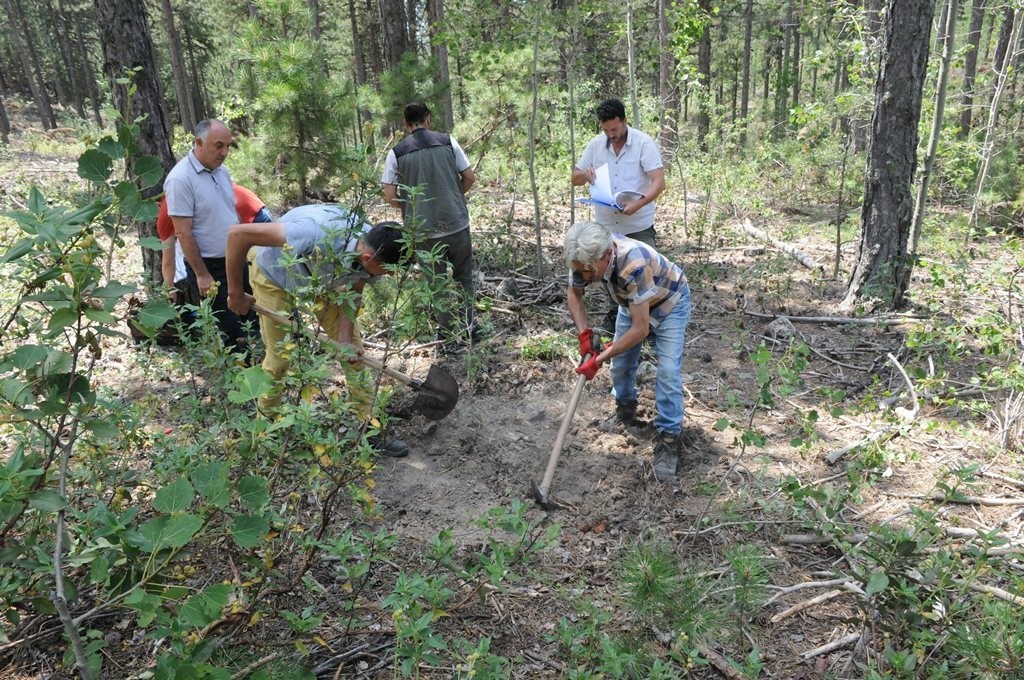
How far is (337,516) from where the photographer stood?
3.08 metres

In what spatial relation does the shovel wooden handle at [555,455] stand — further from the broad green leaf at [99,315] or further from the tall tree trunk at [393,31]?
the tall tree trunk at [393,31]

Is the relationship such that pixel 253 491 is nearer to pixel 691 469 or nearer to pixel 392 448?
pixel 392 448

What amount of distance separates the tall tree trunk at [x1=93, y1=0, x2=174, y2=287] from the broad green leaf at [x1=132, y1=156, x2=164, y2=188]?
3.58m

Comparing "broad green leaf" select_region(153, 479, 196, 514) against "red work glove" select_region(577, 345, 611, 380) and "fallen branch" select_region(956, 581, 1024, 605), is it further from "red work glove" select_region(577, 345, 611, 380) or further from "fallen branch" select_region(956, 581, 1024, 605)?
"fallen branch" select_region(956, 581, 1024, 605)

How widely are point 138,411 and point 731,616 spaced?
2664 millimetres

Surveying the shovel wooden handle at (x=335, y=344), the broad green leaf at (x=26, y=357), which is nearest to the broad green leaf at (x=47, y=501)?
the broad green leaf at (x=26, y=357)

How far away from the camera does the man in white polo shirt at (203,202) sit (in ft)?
12.8

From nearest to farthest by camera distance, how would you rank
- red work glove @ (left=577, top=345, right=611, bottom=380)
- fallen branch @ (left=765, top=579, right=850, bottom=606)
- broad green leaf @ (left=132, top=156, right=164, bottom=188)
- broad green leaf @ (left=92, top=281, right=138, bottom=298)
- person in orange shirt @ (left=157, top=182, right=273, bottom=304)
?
1. broad green leaf @ (left=92, top=281, right=138, bottom=298)
2. broad green leaf @ (left=132, top=156, right=164, bottom=188)
3. fallen branch @ (left=765, top=579, right=850, bottom=606)
4. red work glove @ (left=577, top=345, right=611, bottom=380)
5. person in orange shirt @ (left=157, top=182, right=273, bottom=304)

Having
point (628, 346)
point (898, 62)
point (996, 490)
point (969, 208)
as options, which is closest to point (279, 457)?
point (628, 346)

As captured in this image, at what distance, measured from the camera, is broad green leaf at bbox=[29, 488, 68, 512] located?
1.43 metres

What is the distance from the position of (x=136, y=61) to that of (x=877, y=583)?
5.64 metres

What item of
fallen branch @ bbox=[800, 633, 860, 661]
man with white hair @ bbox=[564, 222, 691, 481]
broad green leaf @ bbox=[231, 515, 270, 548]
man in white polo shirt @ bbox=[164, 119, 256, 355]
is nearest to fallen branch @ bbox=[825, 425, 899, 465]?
man with white hair @ bbox=[564, 222, 691, 481]

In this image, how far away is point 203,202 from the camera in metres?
3.97

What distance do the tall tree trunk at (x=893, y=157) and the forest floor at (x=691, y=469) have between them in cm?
39
